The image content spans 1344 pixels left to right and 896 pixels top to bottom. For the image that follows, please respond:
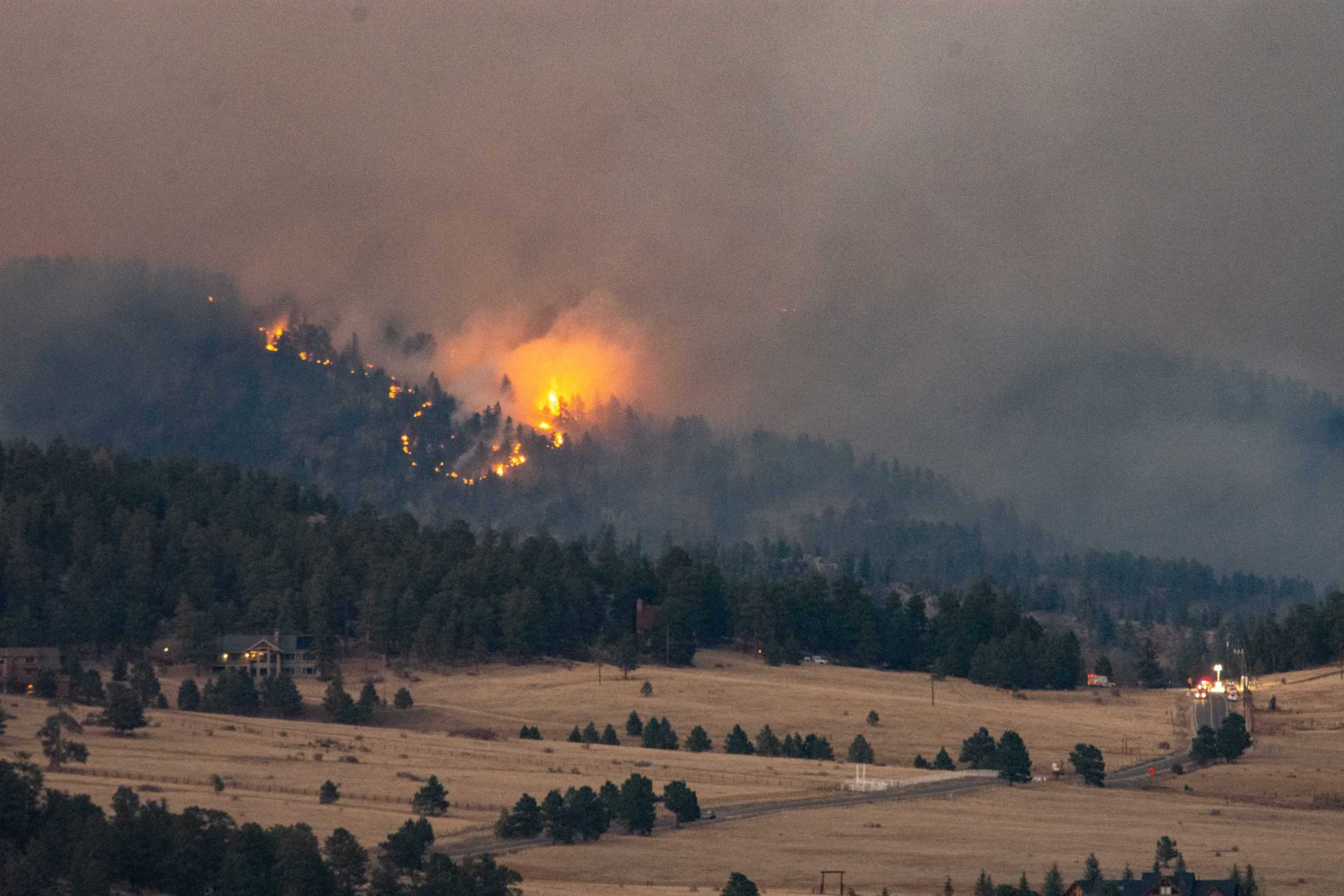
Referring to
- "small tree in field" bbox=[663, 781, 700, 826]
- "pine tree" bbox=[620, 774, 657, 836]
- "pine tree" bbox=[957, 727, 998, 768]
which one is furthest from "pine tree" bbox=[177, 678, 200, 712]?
"pine tree" bbox=[957, 727, 998, 768]

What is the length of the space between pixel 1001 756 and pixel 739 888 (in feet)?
194

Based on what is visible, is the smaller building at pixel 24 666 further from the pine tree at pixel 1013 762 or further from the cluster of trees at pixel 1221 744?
the cluster of trees at pixel 1221 744

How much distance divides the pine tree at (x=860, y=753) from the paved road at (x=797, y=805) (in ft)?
46.6

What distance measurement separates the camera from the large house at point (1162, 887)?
9919 centimetres

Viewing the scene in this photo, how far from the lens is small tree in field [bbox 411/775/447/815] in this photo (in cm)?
11769

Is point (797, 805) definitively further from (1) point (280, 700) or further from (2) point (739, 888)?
(1) point (280, 700)

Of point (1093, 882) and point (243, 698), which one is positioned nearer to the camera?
point (1093, 882)

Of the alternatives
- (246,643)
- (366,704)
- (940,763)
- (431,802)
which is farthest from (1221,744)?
(246,643)

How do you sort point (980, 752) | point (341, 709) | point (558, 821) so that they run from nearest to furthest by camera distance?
point (558, 821)
point (980, 752)
point (341, 709)

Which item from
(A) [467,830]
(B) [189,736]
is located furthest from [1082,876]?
(B) [189,736]

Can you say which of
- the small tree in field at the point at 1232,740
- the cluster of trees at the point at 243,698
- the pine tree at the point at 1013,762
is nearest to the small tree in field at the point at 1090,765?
the pine tree at the point at 1013,762

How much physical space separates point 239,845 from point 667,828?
4056 centimetres

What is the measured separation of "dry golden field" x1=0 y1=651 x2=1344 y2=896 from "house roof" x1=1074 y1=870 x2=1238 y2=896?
286 inches

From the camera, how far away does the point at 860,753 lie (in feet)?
522
